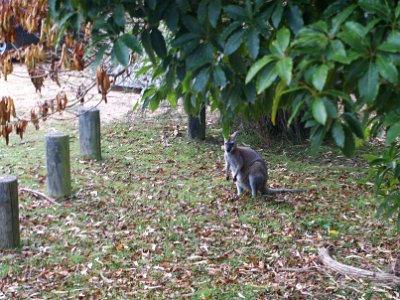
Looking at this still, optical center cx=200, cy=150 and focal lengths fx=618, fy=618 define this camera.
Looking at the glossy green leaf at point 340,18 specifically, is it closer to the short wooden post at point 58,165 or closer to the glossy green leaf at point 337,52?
the glossy green leaf at point 337,52

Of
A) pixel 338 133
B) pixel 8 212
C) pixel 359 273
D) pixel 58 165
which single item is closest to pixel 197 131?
pixel 58 165

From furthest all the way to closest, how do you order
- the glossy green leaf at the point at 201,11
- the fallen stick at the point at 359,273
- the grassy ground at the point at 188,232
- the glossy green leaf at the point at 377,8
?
the grassy ground at the point at 188,232
the fallen stick at the point at 359,273
the glossy green leaf at the point at 201,11
the glossy green leaf at the point at 377,8

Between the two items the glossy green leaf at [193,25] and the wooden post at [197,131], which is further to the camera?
the wooden post at [197,131]

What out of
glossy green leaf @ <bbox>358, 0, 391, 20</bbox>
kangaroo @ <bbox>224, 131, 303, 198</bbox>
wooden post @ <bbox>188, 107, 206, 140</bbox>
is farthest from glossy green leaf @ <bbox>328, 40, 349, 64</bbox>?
wooden post @ <bbox>188, 107, 206, 140</bbox>

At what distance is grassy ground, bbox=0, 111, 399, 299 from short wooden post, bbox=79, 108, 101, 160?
180 mm

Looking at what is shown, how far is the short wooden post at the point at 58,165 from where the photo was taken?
7.07m

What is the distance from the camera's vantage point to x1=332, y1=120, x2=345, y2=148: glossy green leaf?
5.68 feet

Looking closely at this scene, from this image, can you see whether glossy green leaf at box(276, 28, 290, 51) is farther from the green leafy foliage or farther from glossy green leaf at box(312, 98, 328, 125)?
glossy green leaf at box(312, 98, 328, 125)

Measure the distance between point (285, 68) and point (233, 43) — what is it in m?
0.31

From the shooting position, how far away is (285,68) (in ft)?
5.58

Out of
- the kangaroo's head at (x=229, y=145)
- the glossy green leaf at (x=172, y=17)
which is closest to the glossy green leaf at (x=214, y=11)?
the glossy green leaf at (x=172, y=17)

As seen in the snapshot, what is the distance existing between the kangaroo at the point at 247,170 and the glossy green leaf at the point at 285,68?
5.77 metres

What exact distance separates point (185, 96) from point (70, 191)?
503cm

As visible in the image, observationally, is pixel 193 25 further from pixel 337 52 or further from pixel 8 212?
pixel 8 212
